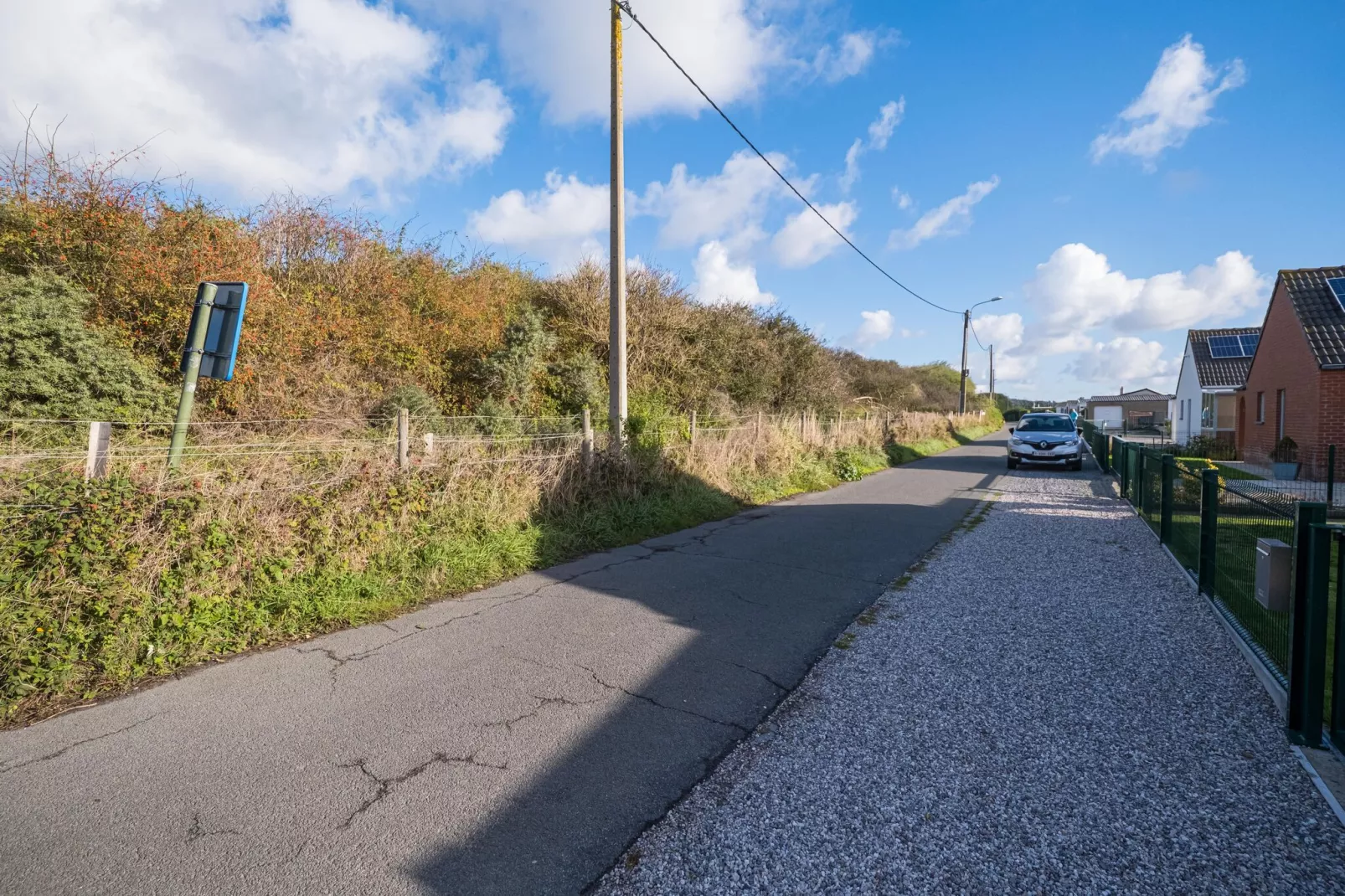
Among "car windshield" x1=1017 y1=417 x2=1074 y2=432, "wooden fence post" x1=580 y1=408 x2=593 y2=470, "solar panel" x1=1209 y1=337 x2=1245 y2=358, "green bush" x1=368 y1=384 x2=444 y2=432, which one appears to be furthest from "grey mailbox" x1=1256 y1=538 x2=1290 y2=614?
"solar panel" x1=1209 y1=337 x2=1245 y2=358

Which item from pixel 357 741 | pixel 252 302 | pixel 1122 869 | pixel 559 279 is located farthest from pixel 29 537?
pixel 559 279

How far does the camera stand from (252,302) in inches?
392

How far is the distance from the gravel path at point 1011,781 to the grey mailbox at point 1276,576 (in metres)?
0.61

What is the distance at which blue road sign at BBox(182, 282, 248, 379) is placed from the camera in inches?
217

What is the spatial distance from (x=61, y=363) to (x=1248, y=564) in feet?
40.7

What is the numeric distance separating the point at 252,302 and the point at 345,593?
6.89 metres

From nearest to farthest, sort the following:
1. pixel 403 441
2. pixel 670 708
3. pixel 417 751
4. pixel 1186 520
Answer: pixel 417 751
pixel 670 708
pixel 403 441
pixel 1186 520

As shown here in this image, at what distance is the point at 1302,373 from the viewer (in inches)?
659

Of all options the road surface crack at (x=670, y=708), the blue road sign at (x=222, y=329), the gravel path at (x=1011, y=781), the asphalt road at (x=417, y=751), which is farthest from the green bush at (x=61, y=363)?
the gravel path at (x=1011, y=781)

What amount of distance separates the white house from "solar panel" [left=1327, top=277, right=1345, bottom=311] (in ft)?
21.4

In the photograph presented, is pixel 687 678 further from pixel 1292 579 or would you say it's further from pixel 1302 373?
pixel 1302 373

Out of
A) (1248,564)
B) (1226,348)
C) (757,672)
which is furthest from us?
(1226,348)

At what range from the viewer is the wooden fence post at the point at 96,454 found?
4594 millimetres

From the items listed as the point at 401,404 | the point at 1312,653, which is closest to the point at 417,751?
the point at 1312,653
